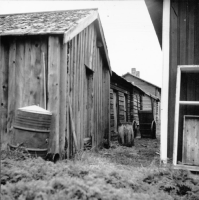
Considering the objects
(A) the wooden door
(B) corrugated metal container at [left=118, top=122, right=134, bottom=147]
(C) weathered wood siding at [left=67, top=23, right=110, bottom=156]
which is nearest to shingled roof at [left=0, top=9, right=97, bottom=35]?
(C) weathered wood siding at [left=67, top=23, right=110, bottom=156]

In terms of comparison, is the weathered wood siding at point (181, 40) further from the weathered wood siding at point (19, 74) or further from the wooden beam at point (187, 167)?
the weathered wood siding at point (19, 74)

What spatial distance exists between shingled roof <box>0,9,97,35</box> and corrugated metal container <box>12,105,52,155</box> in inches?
63.4

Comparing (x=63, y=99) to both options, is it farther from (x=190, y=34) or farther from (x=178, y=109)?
(x=190, y=34)

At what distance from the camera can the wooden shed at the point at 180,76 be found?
16.5 ft

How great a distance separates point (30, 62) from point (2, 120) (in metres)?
1.38

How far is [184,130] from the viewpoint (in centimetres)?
505

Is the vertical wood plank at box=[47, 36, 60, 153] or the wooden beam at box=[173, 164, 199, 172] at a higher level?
the vertical wood plank at box=[47, 36, 60, 153]

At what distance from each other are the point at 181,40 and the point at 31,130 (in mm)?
3469

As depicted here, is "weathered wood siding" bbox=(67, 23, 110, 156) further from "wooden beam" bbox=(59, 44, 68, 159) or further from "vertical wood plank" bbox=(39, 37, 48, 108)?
"vertical wood plank" bbox=(39, 37, 48, 108)

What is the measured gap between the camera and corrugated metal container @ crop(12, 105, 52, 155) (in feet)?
15.3

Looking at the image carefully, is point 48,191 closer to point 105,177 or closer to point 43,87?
point 105,177

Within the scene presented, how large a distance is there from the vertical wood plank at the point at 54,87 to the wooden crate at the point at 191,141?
256 cm

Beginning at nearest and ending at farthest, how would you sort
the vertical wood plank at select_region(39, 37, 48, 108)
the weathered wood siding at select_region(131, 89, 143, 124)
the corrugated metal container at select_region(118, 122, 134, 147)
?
1. the vertical wood plank at select_region(39, 37, 48, 108)
2. the corrugated metal container at select_region(118, 122, 134, 147)
3. the weathered wood siding at select_region(131, 89, 143, 124)

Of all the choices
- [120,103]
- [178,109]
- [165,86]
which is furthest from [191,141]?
[120,103]
